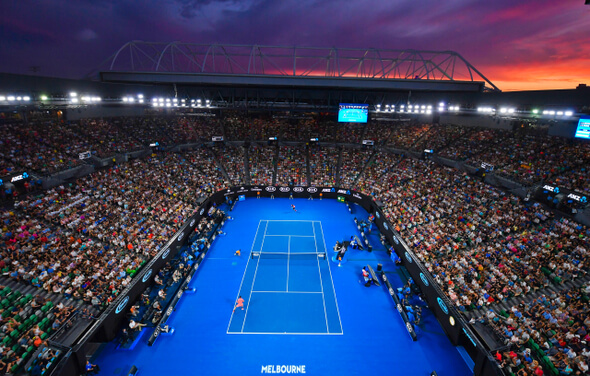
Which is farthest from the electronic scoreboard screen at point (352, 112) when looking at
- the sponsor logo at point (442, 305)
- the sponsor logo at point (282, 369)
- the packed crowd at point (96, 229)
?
the sponsor logo at point (282, 369)

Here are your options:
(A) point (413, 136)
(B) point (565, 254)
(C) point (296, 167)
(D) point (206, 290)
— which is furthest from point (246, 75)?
(B) point (565, 254)

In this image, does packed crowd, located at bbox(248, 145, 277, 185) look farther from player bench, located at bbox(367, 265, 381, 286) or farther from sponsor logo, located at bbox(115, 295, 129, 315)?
sponsor logo, located at bbox(115, 295, 129, 315)

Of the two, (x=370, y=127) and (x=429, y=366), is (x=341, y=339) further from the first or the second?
(x=370, y=127)

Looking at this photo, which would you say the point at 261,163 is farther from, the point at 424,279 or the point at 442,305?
the point at 442,305

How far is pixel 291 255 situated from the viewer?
2342 centimetres

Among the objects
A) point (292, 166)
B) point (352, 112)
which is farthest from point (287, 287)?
point (352, 112)

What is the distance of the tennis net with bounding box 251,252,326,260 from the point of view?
75.8 ft

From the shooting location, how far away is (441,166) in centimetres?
3350

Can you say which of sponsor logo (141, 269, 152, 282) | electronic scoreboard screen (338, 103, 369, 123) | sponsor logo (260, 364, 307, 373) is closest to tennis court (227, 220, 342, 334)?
sponsor logo (260, 364, 307, 373)

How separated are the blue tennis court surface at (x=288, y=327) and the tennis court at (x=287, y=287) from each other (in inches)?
2.7

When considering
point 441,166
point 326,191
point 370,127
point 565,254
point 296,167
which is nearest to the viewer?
point 565,254

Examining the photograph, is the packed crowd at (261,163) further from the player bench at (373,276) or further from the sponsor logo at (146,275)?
the player bench at (373,276)

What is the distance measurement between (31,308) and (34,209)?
33.7ft

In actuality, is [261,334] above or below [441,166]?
below
